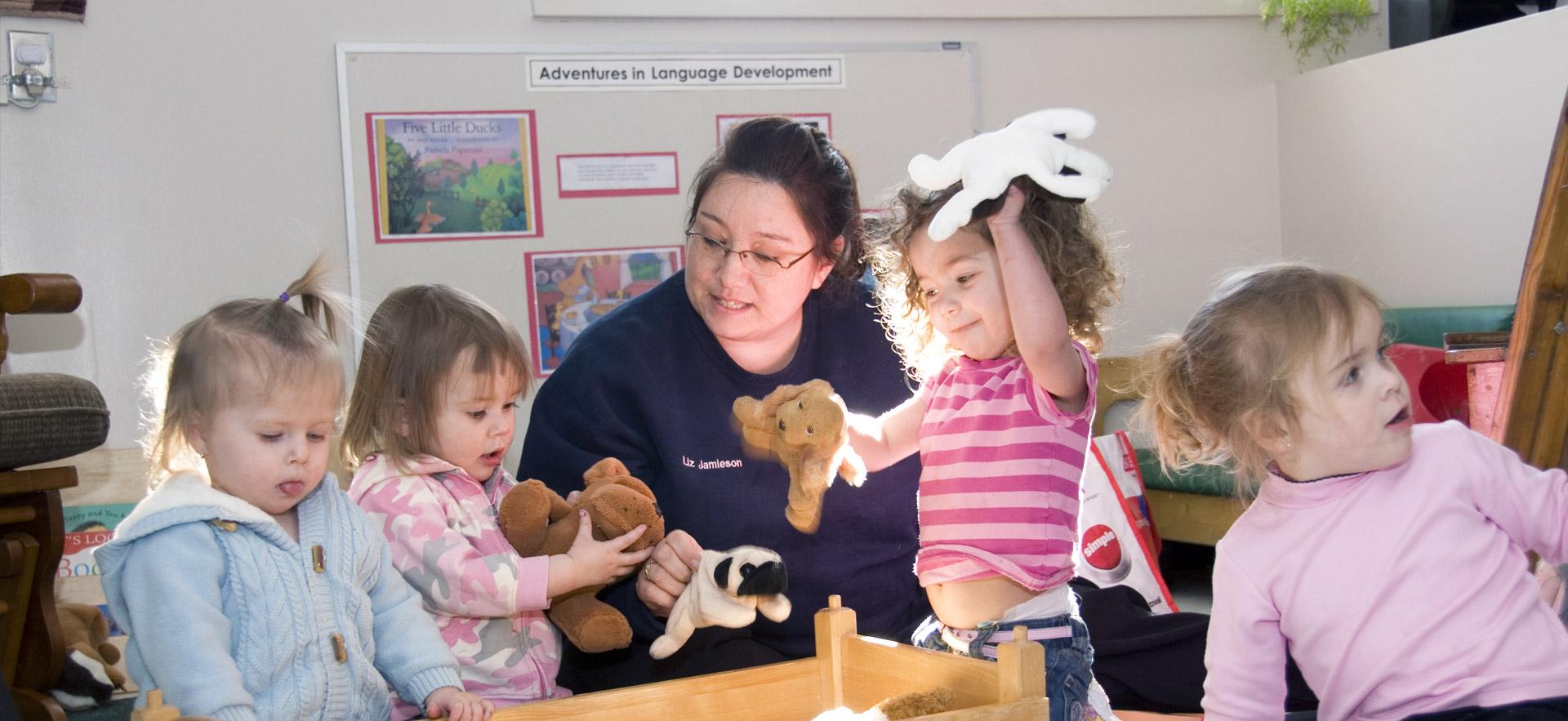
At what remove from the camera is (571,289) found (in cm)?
368

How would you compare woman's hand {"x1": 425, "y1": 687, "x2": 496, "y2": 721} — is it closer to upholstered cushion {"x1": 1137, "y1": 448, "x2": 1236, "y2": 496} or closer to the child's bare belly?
the child's bare belly

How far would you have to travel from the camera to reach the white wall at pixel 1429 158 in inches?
129

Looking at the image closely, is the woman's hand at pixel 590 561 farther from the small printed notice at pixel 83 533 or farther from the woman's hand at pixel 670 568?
the small printed notice at pixel 83 533

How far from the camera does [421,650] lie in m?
1.47

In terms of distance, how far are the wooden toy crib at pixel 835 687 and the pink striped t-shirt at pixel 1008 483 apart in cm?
15

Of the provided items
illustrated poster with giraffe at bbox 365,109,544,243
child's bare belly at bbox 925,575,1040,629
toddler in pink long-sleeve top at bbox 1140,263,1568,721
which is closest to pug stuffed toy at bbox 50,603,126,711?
illustrated poster with giraffe at bbox 365,109,544,243

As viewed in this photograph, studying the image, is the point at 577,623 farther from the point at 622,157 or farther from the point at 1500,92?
the point at 1500,92

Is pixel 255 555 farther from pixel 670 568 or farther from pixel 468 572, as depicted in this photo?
pixel 670 568

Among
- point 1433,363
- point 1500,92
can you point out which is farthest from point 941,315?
point 1500,92

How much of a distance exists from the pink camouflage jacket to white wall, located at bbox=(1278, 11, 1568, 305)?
2.75 m

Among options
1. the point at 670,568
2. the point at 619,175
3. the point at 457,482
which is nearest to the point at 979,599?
the point at 670,568

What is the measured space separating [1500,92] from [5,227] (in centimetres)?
387

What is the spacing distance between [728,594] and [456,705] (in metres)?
0.36

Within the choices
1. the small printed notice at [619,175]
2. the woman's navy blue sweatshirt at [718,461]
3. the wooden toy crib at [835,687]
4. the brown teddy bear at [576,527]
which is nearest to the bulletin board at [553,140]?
the small printed notice at [619,175]
